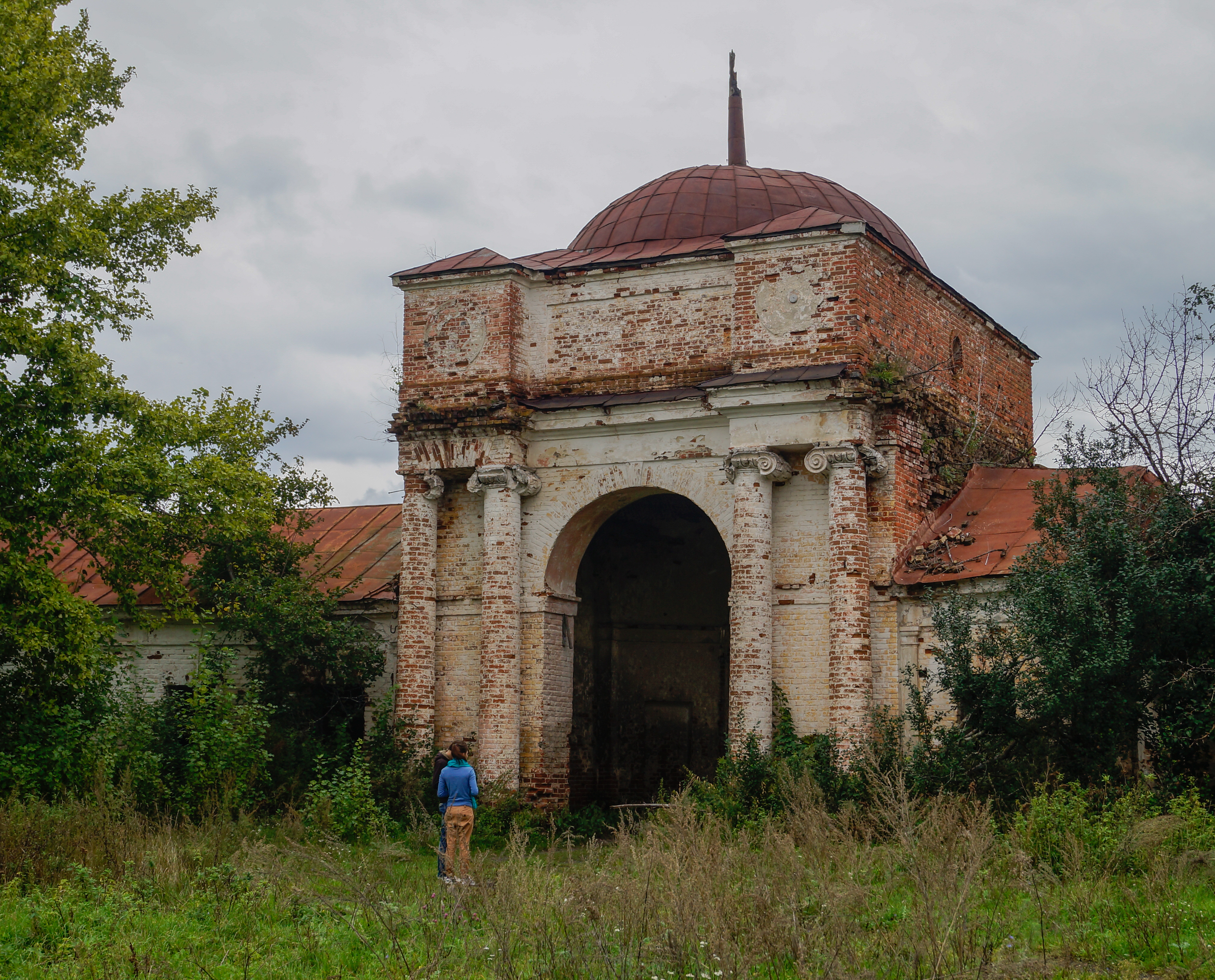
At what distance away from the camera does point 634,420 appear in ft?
49.8

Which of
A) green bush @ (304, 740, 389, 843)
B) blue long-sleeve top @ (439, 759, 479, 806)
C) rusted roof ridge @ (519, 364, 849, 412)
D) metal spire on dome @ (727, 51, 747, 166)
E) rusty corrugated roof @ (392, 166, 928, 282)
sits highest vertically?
metal spire on dome @ (727, 51, 747, 166)

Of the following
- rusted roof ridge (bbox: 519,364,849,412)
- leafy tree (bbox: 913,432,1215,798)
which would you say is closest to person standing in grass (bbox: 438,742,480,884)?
leafy tree (bbox: 913,432,1215,798)

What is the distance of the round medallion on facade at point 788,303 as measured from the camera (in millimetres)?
14547

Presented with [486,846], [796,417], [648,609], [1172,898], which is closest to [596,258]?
[796,417]

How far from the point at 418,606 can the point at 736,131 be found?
8.78m

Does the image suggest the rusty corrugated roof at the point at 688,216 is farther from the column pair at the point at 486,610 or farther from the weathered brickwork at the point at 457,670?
the weathered brickwork at the point at 457,670

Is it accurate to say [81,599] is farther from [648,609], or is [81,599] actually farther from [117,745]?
[648,609]

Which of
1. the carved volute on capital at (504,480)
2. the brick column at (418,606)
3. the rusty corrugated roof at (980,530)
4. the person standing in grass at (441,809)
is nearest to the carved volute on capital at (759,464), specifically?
the rusty corrugated roof at (980,530)

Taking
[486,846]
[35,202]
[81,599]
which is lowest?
[486,846]

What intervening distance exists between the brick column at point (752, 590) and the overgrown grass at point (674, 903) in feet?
10.8

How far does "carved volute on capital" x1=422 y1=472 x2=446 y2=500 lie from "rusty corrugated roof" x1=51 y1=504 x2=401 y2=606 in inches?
70.1

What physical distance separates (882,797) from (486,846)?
15.3 ft

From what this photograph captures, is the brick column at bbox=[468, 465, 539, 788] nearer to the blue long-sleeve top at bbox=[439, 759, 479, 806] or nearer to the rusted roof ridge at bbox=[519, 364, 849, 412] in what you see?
the rusted roof ridge at bbox=[519, 364, 849, 412]

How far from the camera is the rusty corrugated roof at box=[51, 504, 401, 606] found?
17703 millimetres
